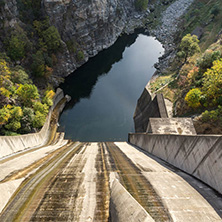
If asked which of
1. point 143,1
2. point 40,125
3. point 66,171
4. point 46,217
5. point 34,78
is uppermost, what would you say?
point 143,1

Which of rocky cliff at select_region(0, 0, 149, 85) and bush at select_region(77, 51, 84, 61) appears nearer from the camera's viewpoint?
rocky cliff at select_region(0, 0, 149, 85)

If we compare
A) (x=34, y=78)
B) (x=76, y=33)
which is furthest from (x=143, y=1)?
(x=34, y=78)

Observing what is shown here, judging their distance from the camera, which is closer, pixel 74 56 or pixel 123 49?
pixel 74 56

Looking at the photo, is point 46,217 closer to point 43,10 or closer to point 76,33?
point 43,10

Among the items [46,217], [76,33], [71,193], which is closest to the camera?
[46,217]

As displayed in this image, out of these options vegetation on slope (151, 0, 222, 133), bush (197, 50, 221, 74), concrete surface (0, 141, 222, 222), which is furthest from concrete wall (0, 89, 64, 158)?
bush (197, 50, 221, 74)

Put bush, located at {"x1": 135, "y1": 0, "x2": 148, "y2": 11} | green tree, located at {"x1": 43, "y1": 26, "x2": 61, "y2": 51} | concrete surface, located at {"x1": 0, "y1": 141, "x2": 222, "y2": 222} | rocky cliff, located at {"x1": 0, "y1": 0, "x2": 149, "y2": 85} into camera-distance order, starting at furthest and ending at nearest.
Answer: bush, located at {"x1": 135, "y1": 0, "x2": 148, "y2": 11}
green tree, located at {"x1": 43, "y1": 26, "x2": 61, "y2": 51}
rocky cliff, located at {"x1": 0, "y1": 0, "x2": 149, "y2": 85}
concrete surface, located at {"x1": 0, "y1": 141, "x2": 222, "y2": 222}

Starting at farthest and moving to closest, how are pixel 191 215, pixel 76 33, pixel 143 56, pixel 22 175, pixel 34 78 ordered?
pixel 143 56
pixel 76 33
pixel 34 78
pixel 22 175
pixel 191 215

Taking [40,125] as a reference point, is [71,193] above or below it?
below

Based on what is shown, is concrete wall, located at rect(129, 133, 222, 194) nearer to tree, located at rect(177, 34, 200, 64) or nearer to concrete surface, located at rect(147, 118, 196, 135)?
concrete surface, located at rect(147, 118, 196, 135)
